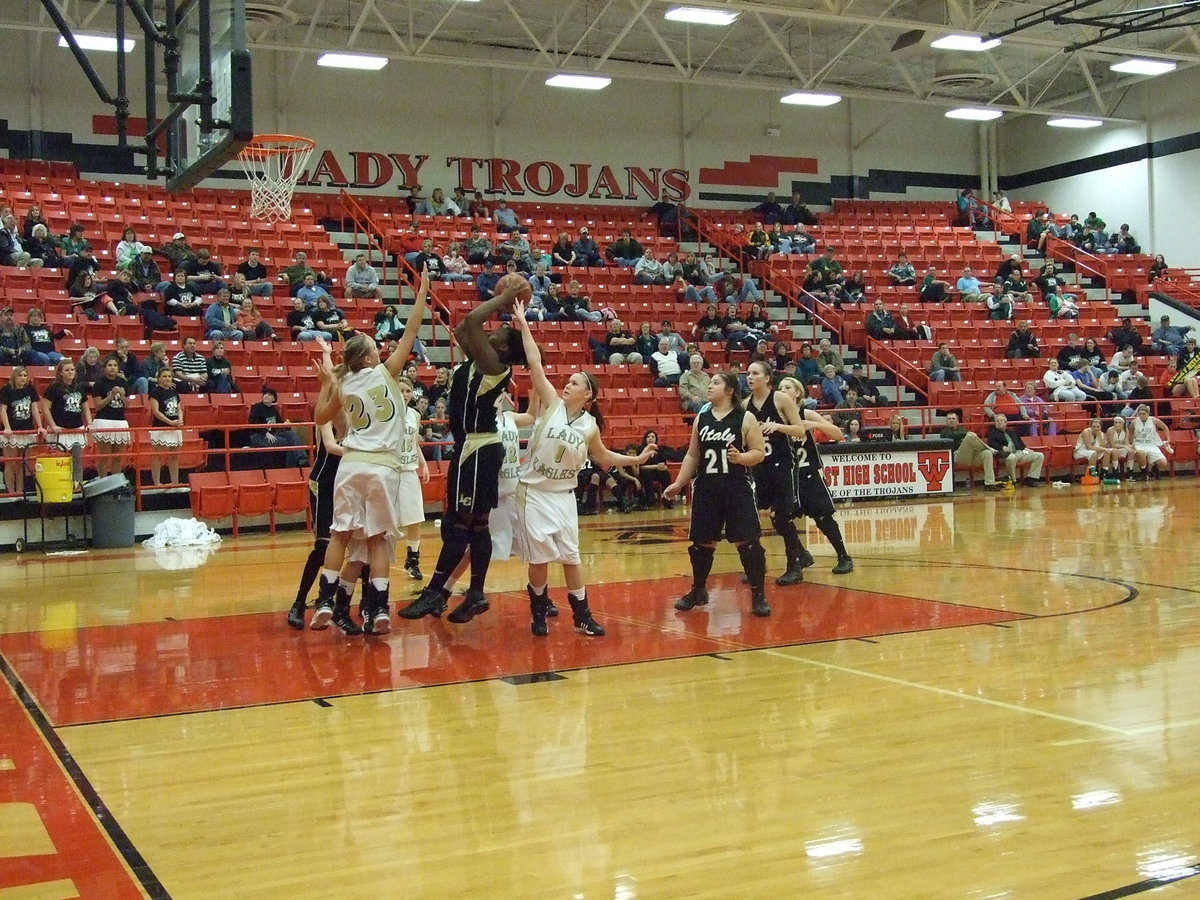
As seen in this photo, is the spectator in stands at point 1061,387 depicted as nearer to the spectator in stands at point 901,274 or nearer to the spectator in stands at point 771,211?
the spectator in stands at point 901,274

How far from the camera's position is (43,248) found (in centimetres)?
1925

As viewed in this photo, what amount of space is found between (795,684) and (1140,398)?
20.3 metres

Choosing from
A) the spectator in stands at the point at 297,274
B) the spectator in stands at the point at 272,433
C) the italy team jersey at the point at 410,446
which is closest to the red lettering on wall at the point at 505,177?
the spectator in stands at the point at 297,274

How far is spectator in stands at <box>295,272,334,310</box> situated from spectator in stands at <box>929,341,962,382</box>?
37.1 feet

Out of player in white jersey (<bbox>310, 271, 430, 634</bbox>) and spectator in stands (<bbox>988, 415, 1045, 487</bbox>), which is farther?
spectator in stands (<bbox>988, 415, 1045, 487</bbox>)

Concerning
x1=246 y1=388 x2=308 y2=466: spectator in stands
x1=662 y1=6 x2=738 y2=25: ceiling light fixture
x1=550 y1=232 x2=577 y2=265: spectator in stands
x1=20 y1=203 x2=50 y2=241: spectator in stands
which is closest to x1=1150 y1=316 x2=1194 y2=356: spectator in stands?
x1=662 y1=6 x2=738 y2=25: ceiling light fixture

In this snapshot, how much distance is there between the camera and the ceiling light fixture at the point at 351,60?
77.0ft

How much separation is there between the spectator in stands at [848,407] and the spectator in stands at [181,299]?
10.2m

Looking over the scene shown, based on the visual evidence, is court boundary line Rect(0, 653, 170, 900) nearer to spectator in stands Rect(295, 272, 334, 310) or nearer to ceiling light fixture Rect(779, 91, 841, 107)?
spectator in stands Rect(295, 272, 334, 310)

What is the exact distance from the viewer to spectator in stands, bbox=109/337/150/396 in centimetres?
1608

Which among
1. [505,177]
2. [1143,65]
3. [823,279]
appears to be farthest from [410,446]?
[1143,65]

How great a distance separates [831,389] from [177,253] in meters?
11.1

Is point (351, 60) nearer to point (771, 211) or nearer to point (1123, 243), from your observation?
point (771, 211)

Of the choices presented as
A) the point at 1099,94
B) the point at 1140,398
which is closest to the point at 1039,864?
the point at 1140,398
